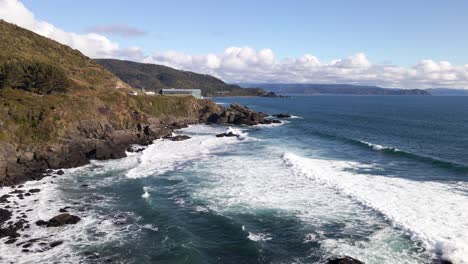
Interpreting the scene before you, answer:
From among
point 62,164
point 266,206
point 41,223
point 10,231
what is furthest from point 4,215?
point 266,206

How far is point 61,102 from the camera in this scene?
6588 centimetres

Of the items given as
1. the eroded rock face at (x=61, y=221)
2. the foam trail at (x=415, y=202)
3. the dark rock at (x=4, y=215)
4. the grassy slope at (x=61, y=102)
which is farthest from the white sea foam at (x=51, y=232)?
the foam trail at (x=415, y=202)

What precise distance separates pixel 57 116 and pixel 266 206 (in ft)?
136

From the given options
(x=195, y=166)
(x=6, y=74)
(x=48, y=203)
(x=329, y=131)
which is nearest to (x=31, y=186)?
(x=48, y=203)

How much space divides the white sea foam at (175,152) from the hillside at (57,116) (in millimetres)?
5108

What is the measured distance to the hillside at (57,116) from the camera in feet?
173

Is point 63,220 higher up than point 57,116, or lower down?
lower down

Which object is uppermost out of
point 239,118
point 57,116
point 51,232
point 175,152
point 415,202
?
point 57,116

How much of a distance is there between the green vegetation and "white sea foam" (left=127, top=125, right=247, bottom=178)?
22.7 m

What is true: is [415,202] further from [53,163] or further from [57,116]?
[57,116]

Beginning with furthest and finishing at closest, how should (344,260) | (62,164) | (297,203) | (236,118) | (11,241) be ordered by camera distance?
Answer: 1. (236,118)
2. (62,164)
3. (297,203)
4. (11,241)
5. (344,260)

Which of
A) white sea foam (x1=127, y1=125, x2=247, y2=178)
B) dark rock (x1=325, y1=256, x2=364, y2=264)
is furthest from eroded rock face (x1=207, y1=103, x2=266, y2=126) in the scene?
dark rock (x1=325, y1=256, x2=364, y2=264)

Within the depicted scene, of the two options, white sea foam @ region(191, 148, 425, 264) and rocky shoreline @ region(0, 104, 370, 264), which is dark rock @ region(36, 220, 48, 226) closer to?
rocky shoreline @ region(0, 104, 370, 264)

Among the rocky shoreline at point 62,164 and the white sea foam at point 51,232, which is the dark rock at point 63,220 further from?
the white sea foam at point 51,232
